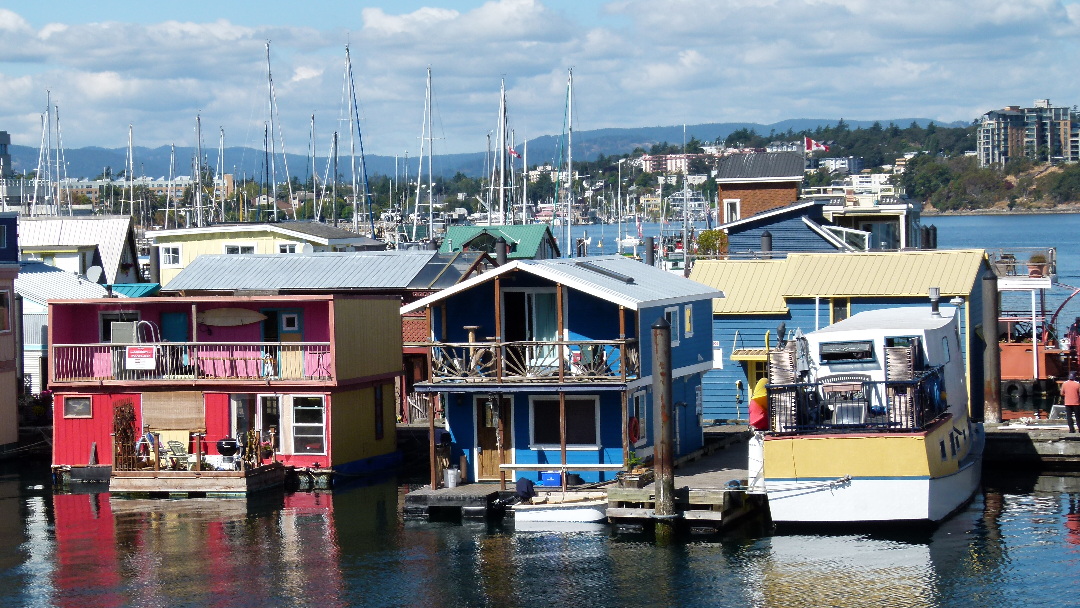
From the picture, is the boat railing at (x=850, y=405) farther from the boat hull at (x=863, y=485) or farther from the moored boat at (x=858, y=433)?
the boat hull at (x=863, y=485)

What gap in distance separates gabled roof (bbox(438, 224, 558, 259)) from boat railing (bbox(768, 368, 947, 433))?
33.4 meters

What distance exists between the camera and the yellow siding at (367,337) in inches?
1618

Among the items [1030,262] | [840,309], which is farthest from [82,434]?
[1030,262]

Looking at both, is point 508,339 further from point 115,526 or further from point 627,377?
point 115,526

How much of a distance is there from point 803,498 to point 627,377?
6068 millimetres

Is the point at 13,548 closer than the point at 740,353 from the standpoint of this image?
Yes

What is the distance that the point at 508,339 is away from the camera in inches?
1492

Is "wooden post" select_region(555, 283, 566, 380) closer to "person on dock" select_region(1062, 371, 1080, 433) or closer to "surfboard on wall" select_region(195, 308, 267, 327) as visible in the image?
"surfboard on wall" select_region(195, 308, 267, 327)

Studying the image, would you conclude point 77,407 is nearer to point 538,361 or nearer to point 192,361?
point 192,361

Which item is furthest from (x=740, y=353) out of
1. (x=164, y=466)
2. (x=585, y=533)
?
(x=164, y=466)

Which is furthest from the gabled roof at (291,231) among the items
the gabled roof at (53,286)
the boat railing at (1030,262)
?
the boat railing at (1030,262)

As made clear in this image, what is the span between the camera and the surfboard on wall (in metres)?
43.5

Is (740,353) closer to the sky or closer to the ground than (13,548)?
closer to the sky

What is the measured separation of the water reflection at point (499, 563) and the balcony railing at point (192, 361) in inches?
198
